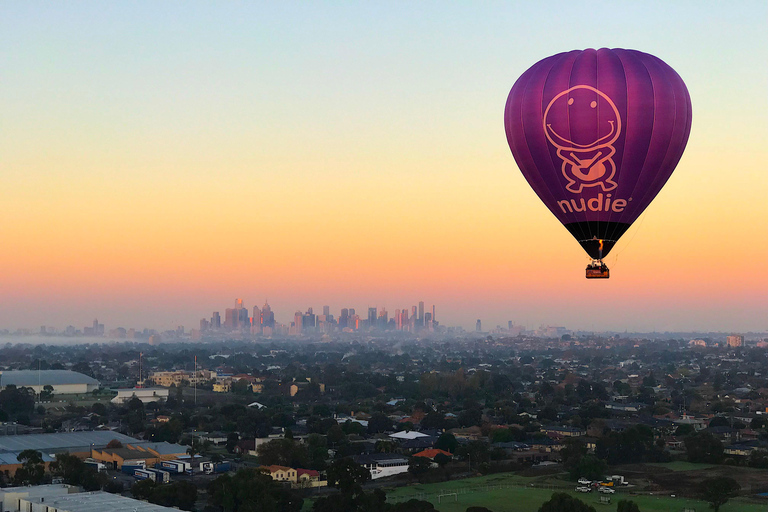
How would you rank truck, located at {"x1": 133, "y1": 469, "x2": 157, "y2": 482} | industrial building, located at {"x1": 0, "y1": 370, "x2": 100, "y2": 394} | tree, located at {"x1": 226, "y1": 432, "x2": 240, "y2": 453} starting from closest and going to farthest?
truck, located at {"x1": 133, "y1": 469, "x2": 157, "y2": 482} → tree, located at {"x1": 226, "y1": 432, "x2": 240, "y2": 453} → industrial building, located at {"x1": 0, "y1": 370, "x2": 100, "y2": 394}

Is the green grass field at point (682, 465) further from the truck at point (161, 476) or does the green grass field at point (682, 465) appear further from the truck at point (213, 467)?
the truck at point (161, 476)

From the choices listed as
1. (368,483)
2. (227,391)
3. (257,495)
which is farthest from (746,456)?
(227,391)

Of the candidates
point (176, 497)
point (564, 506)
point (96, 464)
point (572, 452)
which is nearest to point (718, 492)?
point (564, 506)

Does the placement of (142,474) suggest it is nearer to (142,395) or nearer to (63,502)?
(63,502)

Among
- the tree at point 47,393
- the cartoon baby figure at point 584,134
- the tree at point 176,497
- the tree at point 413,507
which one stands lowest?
the tree at point 47,393

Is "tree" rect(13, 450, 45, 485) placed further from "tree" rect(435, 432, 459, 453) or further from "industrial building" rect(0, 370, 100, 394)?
"industrial building" rect(0, 370, 100, 394)

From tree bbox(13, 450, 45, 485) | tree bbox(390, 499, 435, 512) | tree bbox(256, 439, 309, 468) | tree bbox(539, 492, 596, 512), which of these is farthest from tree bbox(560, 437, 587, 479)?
Result: tree bbox(13, 450, 45, 485)

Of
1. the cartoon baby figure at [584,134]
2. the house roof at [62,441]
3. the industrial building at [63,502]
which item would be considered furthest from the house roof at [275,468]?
the cartoon baby figure at [584,134]
